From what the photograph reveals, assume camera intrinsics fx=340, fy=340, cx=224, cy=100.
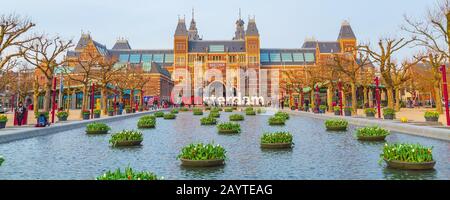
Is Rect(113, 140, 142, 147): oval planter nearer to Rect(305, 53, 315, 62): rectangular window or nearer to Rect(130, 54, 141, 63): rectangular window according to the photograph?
Rect(130, 54, 141, 63): rectangular window

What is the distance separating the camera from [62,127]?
22.5 m

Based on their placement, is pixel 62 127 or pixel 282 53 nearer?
pixel 62 127

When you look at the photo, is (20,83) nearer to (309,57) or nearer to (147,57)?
(147,57)

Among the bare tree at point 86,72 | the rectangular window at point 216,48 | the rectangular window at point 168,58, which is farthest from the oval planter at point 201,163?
the rectangular window at point 168,58

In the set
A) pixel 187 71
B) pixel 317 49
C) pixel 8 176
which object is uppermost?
pixel 317 49

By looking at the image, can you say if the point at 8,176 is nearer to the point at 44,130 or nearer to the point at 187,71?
the point at 44,130

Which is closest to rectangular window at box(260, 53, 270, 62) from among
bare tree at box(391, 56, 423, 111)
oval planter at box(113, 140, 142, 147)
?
bare tree at box(391, 56, 423, 111)

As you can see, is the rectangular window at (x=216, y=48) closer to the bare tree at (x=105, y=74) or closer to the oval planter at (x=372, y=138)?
the bare tree at (x=105, y=74)

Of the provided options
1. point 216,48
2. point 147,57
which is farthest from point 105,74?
point 147,57
